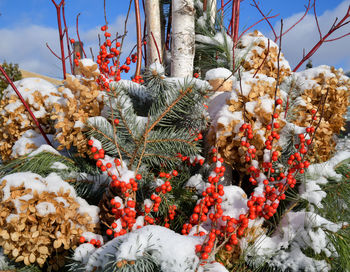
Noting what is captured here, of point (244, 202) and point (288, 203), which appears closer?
point (244, 202)

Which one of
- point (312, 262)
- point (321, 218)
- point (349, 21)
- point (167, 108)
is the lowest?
point (312, 262)

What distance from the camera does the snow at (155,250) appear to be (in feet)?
2.13

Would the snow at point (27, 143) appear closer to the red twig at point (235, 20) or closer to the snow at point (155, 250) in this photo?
the snow at point (155, 250)

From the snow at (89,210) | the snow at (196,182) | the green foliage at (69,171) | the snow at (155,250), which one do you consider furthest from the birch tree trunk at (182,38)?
the snow at (155,250)

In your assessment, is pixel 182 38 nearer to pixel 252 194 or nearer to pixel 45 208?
pixel 252 194

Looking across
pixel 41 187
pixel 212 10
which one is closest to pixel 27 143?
pixel 41 187

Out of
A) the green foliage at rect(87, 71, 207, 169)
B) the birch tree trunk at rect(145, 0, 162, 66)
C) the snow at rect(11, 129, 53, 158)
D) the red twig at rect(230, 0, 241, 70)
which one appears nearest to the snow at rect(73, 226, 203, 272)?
the green foliage at rect(87, 71, 207, 169)

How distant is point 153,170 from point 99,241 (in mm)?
431

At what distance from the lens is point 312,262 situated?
0.83m

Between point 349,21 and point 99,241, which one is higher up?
point 349,21

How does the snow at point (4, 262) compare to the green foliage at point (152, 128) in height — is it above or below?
below

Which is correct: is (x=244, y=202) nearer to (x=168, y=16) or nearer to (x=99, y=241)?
(x=99, y=241)

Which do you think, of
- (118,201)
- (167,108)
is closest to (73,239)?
(118,201)

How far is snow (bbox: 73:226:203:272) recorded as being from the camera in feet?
2.13
